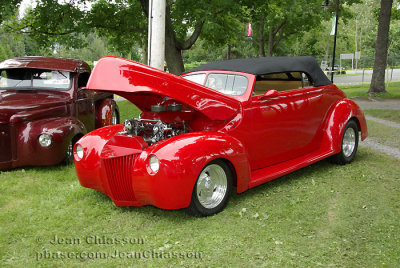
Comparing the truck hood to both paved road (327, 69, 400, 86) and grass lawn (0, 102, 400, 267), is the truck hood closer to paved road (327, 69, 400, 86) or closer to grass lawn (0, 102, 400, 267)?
grass lawn (0, 102, 400, 267)

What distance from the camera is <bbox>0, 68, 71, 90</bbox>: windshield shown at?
668cm

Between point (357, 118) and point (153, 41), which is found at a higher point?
point (153, 41)

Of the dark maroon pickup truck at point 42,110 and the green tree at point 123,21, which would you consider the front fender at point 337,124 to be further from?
the green tree at point 123,21

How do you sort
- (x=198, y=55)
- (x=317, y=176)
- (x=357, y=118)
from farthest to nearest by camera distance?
1. (x=198, y=55)
2. (x=357, y=118)
3. (x=317, y=176)

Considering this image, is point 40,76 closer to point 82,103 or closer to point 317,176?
point 82,103

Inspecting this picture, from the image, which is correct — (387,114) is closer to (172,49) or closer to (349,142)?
(349,142)

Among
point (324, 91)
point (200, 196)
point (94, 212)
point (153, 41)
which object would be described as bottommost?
point (94, 212)

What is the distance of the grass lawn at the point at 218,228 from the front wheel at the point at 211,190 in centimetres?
12

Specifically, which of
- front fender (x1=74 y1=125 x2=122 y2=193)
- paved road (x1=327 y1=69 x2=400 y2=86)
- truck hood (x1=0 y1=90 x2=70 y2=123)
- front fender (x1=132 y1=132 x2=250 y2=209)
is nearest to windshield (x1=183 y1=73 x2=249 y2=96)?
front fender (x1=132 y1=132 x2=250 y2=209)

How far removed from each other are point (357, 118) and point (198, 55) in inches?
2743

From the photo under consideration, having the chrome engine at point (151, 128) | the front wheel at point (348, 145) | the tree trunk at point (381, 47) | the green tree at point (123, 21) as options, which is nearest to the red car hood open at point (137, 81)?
the chrome engine at point (151, 128)

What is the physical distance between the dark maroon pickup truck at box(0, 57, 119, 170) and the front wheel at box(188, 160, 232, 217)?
2.86 metres

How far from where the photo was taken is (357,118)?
244 inches

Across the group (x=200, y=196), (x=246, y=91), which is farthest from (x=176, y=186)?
(x=246, y=91)
